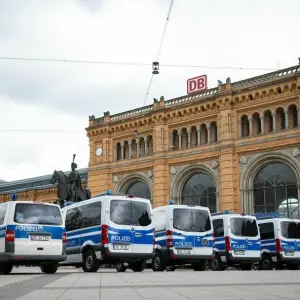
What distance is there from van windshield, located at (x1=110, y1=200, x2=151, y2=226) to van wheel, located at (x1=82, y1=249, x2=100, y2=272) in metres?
1.34

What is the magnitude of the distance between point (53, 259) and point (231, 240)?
26.4ft

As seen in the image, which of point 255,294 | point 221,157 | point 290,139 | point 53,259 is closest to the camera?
point 255,294

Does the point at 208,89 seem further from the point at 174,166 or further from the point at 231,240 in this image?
the point at 231,240

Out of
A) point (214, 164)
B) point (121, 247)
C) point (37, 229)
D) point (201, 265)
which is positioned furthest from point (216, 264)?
point (214, 164)

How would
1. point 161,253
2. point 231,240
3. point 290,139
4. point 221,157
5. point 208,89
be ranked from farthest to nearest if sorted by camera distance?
point 208,89 → point 221,157 → point 290,139 → point 231,240 → point 161,253

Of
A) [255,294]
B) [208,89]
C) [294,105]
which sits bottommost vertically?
[255,294]

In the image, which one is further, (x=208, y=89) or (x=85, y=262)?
(x=208, y=89)

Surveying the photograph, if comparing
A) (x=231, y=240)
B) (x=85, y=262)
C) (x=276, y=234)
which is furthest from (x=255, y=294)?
(x=276, y=234)

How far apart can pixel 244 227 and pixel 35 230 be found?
9.30 meters

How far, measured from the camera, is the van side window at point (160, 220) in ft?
59.7

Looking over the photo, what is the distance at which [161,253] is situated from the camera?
1789 cm

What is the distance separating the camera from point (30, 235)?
559 inches

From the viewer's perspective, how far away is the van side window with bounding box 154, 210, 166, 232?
1819cm

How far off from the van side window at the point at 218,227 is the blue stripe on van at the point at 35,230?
763 cm
